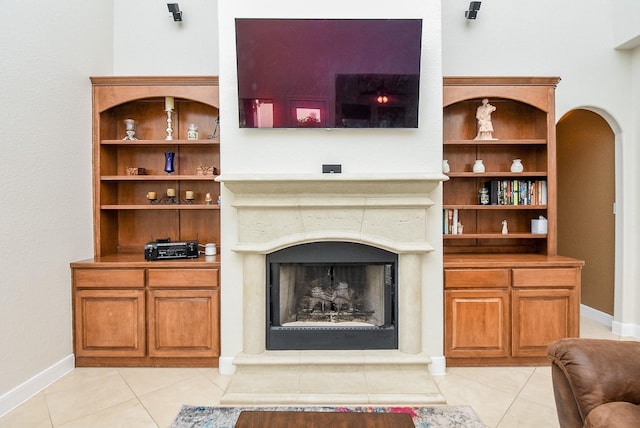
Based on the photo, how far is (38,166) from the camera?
8.21ft

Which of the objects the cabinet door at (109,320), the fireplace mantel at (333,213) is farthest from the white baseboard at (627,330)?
the cabinet door at (109,320)

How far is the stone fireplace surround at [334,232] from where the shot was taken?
8.52 ft

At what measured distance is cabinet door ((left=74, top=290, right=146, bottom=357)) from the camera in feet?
9.08

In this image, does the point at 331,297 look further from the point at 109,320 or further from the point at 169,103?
the point at 169,103

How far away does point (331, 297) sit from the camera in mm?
2906

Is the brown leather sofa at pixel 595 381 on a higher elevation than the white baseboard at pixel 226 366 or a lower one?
higher

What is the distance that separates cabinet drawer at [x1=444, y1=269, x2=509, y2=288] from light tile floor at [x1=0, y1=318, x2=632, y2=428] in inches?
26.4

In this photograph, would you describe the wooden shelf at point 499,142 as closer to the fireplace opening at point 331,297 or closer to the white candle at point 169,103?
the fireplace opening at point 331,297

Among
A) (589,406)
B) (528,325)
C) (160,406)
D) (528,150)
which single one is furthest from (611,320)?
(160,406)

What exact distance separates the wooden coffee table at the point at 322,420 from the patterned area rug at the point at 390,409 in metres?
0.81

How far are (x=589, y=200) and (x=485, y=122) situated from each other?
5.83 feet

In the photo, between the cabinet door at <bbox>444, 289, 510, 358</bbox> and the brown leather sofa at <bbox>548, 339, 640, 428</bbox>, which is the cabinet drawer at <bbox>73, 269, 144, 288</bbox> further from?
the brown leather sofa at <bbox>548, 339, 640, 428</bbox>

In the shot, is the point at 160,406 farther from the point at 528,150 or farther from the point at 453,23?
the point at 453,23

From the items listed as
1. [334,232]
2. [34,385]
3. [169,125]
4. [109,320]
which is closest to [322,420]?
[334,232]
